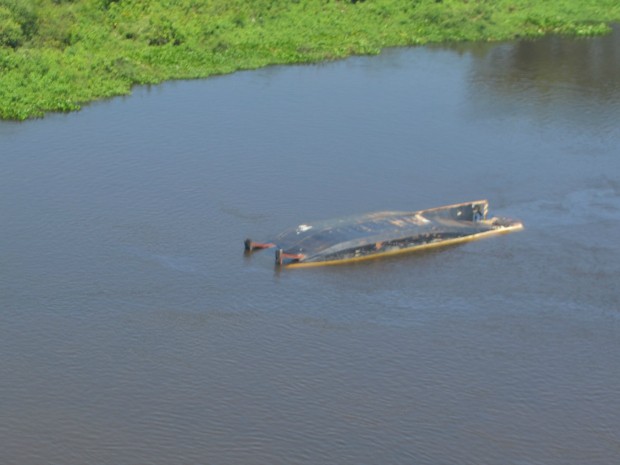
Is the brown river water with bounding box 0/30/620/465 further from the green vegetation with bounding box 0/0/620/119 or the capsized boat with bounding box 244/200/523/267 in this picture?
the green vegetation with bounding box 0/0/620/119

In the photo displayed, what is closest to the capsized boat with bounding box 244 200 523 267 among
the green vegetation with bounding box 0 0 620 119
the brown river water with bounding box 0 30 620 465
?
the brown river water with bounding box 0 30 620 465

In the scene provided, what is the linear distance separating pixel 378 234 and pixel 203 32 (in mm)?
23252

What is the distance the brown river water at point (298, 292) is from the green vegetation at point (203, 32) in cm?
211

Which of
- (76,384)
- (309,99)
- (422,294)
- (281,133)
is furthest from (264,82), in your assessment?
(76,384)

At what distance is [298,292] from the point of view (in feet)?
→ 86.7

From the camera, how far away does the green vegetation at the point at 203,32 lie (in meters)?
41.9

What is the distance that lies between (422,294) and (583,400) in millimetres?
5304

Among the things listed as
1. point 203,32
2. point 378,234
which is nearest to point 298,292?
point 378,234

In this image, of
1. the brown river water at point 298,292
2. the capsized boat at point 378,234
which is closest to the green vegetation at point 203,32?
the brown river water at point 298,292

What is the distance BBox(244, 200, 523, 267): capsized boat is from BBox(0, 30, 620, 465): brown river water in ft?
1.15

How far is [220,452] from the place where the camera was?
2028 cm

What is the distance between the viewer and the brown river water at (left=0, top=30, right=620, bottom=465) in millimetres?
21094

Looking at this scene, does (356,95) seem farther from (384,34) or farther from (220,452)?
(220,452)

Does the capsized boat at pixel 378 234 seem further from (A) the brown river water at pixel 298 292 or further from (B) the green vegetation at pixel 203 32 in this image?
(B) the green vegetation at pixel 203 32
